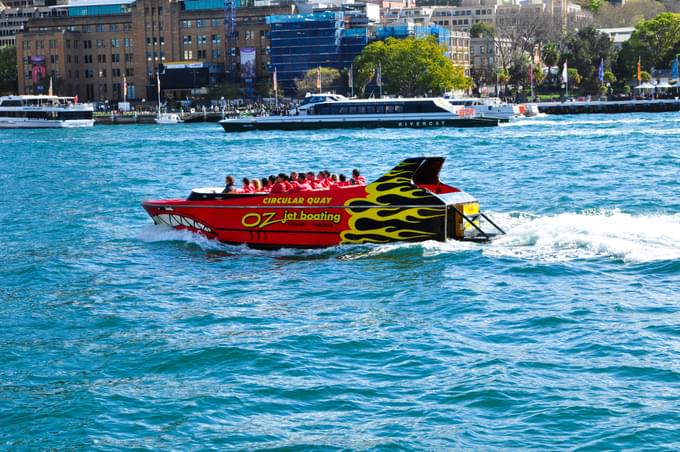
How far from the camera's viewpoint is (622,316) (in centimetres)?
2052

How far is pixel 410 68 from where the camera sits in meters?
144

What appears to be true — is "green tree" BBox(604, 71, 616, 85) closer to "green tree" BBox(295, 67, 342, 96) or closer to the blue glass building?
the blue glass building

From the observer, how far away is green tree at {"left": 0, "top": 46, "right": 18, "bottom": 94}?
632ft

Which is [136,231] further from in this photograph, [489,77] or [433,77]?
[489,77]

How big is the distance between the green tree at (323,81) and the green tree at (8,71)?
5986 centimetres

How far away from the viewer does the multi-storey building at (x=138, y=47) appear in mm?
177875

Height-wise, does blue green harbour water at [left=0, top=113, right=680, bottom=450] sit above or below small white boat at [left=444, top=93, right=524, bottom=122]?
below

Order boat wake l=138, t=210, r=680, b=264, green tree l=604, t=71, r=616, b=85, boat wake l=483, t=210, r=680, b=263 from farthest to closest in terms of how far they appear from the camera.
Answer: green tree l=604, t=71, r=616, b=85, boat wake l=138, t=210, r=680, b=264, boat wake l=483, t=210, r=680, b=263

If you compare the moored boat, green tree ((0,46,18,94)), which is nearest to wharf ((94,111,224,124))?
the moored boat

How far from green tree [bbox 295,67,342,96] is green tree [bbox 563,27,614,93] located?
Answer: 33.0 metres

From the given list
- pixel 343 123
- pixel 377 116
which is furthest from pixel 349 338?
pixel 343 123

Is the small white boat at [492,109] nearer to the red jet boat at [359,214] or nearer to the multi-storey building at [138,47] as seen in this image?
the multi-storey building at [138,47]

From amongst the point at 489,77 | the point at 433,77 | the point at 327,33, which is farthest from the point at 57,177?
the point at 489,77

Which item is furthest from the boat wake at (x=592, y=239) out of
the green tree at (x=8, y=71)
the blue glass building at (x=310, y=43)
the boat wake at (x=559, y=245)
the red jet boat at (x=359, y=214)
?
the green tree at (x=8, y=71)
